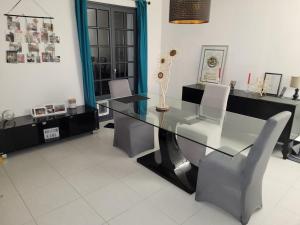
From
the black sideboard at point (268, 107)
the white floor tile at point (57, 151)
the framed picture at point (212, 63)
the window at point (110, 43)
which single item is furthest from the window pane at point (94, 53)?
the black sideboard at point (268, 107)

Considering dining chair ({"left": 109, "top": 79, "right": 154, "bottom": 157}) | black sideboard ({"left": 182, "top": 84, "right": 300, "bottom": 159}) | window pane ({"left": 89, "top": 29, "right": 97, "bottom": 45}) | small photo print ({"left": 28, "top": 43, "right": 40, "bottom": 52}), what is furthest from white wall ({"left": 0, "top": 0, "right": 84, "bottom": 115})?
black sideboard ({"left": 182, "top": 84, "right": 300, "bottom": 159})

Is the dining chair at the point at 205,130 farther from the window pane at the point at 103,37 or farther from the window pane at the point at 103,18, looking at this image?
the window pane at the point at 103,18

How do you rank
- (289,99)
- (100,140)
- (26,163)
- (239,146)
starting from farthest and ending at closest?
(100,140)
(289,99)
(26,163)
(239,146)

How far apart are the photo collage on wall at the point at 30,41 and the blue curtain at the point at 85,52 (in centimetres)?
39

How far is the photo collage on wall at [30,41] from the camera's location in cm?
312

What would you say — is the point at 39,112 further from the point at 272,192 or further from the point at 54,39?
the point at 272,192

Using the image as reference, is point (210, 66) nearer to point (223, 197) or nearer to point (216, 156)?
point (216, 156)

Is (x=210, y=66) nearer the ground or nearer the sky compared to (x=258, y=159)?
nearer the sky

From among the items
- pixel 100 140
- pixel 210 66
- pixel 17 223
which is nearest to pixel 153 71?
pixel 210 66

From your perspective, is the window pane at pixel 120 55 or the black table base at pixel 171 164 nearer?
the black table base at pixel 171 164

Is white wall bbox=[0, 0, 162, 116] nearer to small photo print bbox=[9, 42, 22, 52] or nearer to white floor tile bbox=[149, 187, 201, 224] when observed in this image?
small photo print bbox=[9, 42, 22, 52]

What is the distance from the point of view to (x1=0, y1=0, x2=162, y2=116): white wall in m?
3.18

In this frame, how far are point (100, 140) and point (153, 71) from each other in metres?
2.17

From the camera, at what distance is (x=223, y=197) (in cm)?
200
